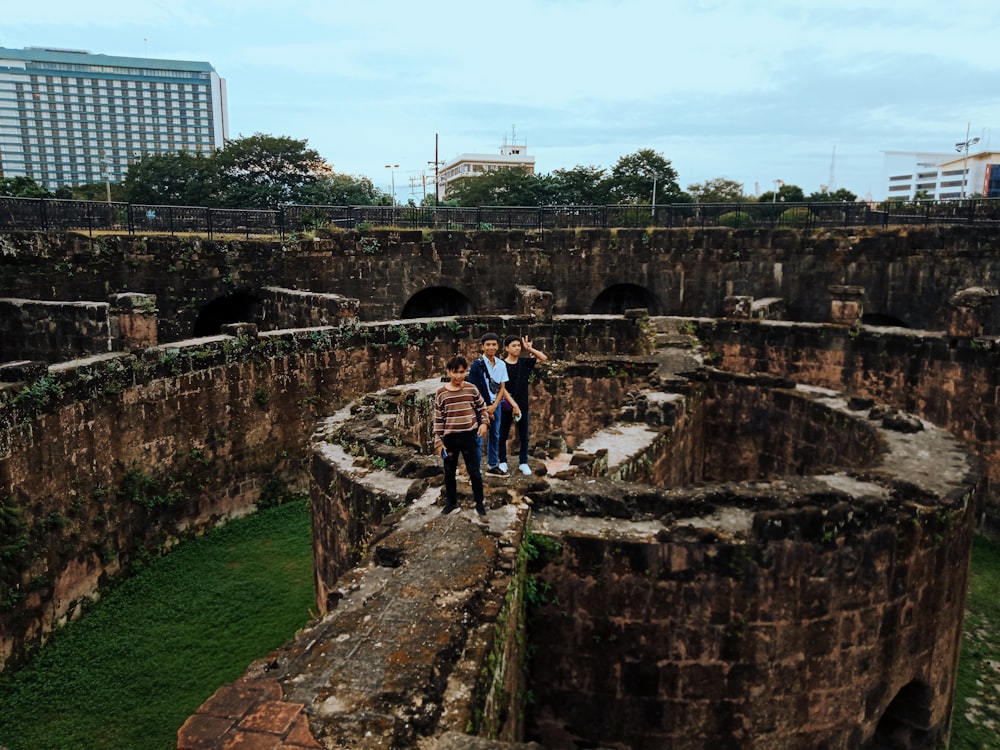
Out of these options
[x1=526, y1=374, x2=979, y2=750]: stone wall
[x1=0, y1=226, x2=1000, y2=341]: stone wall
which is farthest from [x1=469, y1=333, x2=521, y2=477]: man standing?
[x1=0, y1=226, x2=1000, y2=341]: stone wall

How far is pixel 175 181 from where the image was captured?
38812 mm

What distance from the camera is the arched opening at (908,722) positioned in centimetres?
623

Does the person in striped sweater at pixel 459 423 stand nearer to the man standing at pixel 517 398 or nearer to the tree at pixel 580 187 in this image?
the man standing at pixel 517 398

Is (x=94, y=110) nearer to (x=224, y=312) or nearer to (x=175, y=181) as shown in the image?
(x=175, y=181)

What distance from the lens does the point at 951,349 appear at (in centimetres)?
1155

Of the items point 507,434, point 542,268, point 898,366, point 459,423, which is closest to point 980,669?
point 898,366

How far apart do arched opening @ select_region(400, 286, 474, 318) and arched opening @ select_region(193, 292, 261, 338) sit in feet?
14.3

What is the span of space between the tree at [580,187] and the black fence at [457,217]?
22.7 meters

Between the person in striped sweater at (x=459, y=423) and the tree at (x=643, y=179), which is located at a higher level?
the tree at (x=643, y=179)

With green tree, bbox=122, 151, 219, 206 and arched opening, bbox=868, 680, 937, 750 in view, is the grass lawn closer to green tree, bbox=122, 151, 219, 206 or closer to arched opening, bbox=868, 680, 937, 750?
arched opening, bbox=868, 680, 937, 750

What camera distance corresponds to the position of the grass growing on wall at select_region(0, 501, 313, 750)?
6.80 metres

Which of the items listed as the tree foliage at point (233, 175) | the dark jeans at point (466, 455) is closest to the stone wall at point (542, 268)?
the dark jeans at point (466, 455)

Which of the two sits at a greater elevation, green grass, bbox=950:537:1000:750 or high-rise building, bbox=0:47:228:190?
high-rise building, bbox=0:47:228:190

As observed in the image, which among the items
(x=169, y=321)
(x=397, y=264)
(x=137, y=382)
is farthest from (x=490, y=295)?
(x=137, y=382)
